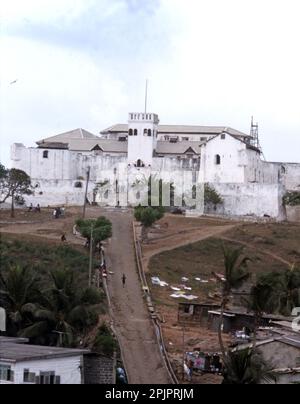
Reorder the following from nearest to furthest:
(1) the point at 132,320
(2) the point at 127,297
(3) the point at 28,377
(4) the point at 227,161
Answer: (3) the point at 28,377 < (1) the point at 132,320 < (2) the point at 127,297 < (4) the point at 227,161

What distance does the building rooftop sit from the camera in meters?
27.2

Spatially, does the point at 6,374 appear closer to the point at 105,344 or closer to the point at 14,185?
the point at 105,344

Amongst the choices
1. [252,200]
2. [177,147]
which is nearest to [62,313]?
[252,200]

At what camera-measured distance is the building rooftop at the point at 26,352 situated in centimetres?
2721

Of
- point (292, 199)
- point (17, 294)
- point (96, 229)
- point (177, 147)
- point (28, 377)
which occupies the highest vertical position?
point (177, 147)

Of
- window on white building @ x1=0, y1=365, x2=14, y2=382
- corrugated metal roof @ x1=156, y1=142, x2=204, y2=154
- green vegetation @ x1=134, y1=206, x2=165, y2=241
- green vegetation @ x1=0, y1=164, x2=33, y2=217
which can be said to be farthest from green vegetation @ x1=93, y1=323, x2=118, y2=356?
corrugated metal roof @ x1=156, y1=142, x2=204, y2=154

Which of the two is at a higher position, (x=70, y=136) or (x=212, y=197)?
(x=70, y=136)

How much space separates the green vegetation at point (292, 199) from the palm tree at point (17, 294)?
41.2 metres

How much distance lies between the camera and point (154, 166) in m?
83.1

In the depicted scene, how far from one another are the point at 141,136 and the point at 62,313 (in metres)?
49.7

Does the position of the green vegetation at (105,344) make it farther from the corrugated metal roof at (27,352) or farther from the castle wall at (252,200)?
the castle wall at (252,200)

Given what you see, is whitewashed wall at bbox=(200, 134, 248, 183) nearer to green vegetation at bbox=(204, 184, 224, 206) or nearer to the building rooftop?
green vegetation at bbox=(204, 184, 224, 206)

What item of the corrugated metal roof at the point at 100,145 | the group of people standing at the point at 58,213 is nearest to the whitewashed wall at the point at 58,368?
the group of people standing at the point at 58,213

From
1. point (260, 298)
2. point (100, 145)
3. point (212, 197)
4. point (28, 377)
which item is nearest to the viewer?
point (28, 377)
